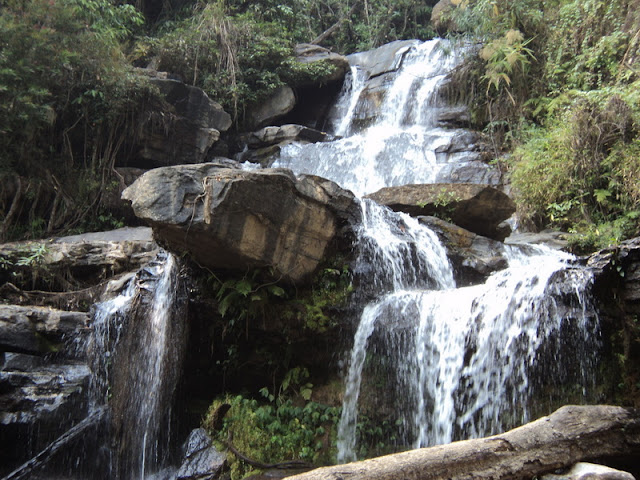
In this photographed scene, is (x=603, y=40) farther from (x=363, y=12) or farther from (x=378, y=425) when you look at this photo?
(x=363, y=12)

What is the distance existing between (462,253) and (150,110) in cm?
760

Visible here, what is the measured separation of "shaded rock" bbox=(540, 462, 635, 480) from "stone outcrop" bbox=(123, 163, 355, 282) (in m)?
3.53

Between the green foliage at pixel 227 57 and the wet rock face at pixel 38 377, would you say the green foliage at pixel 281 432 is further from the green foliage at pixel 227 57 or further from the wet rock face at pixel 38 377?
the green foliage at pixel 227 57

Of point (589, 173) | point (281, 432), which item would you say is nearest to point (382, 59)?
point (589, 173)

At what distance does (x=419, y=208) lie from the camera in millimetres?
8062

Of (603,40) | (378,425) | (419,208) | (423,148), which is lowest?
(378,425)

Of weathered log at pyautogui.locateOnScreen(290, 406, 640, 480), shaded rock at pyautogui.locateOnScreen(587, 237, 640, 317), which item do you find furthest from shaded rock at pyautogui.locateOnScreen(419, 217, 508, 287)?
weathered log at pyautogui.locateOnScreen(290, 406, 640, 480)

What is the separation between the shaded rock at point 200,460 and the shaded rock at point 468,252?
379cm

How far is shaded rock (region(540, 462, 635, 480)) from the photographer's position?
2.76m

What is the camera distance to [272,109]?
14.3 metres

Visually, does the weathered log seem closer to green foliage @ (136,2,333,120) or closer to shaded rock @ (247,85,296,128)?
green foliage @ (136,2,333,120)

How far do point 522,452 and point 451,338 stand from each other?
2297 mm

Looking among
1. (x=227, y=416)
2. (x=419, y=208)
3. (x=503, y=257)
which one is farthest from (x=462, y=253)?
(x=227, y=416)

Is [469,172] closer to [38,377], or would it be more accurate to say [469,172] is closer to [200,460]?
[200,460]
